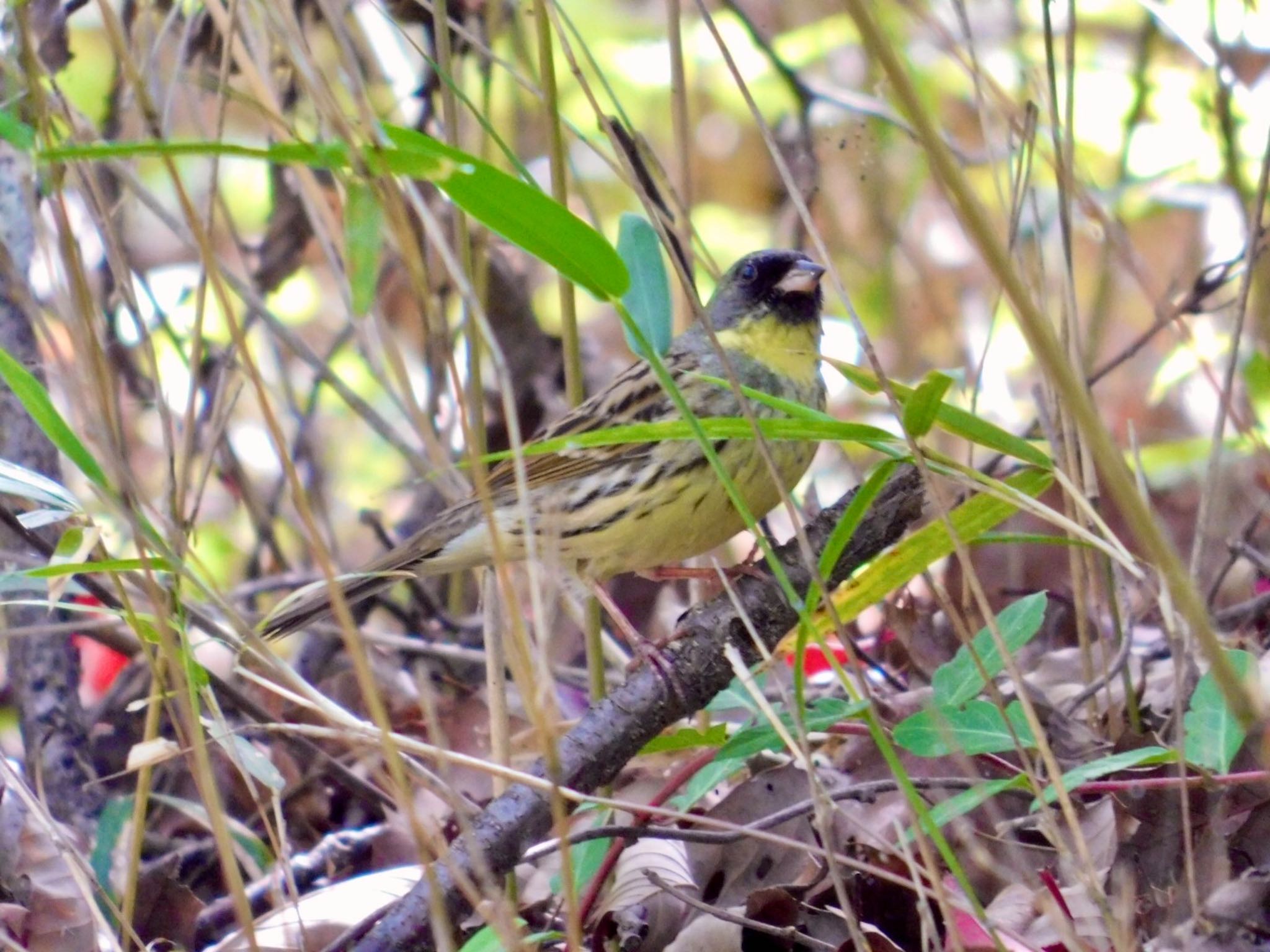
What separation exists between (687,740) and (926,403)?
707 millimetres

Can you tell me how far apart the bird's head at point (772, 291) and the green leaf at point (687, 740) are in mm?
1465

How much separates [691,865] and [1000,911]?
0.62m

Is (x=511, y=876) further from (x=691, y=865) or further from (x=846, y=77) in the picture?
(x=846, y=77)

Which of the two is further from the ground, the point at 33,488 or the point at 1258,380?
the point at 33,488

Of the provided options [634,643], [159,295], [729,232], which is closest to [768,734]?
[634,643]

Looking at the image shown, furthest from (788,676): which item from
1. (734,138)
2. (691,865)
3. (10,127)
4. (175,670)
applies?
(734,138)

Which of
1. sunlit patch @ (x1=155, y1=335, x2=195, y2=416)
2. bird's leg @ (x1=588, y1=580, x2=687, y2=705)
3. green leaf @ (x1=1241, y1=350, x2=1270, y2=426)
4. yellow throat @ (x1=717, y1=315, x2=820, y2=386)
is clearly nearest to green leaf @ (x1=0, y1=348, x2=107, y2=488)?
bird's leg @ (x1=588, y1=580, x2=687, y2=705)

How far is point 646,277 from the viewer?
2.81 m

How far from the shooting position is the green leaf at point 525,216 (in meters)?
1.61

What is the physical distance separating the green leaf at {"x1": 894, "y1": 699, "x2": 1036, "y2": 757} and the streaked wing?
1340 mm

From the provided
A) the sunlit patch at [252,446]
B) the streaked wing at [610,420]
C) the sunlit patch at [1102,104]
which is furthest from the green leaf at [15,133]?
the sunlit patch at [1102,104]

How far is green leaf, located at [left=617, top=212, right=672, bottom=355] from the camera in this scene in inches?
109

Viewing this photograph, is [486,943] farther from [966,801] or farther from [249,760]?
[966,801]

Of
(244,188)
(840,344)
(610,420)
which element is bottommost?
(840,344)
